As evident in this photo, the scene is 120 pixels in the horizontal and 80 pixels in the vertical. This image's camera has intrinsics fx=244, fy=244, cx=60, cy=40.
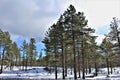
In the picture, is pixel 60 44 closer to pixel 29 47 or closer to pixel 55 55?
pixel 55 55

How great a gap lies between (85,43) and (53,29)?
7484 millimetres

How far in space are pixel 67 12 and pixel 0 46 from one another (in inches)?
1398

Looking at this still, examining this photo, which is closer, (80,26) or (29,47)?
(80,26)

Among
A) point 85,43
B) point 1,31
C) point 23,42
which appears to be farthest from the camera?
point 23,42

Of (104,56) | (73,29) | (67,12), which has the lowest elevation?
(104,56)

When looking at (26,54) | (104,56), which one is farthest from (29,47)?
(104,56)

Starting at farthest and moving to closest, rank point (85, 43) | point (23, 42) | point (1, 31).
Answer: point (23, 42) < point (1, 31) < point (85, 43)

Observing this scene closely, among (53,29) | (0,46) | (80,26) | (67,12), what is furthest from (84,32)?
(0,46)

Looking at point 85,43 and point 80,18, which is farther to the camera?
point 85,43

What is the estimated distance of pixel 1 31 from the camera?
69.9 meters

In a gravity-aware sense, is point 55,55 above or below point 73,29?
below

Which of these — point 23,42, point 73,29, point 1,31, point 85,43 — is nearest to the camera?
point 73,29

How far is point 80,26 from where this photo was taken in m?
44.3

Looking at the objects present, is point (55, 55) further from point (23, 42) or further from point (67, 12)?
point (23, 42)
